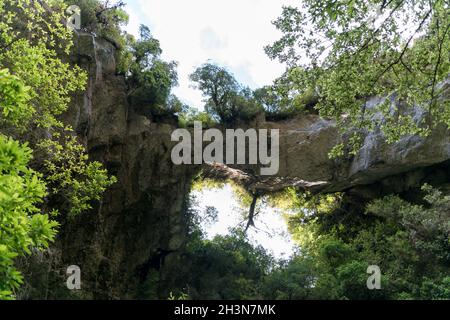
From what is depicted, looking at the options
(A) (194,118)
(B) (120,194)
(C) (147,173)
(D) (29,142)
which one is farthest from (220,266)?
(D) (29,142)

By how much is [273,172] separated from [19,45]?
41.3 ft

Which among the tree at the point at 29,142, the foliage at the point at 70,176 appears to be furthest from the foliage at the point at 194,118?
the foliage at the point at 70,176

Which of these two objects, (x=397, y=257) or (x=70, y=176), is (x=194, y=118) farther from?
(x=397, y=257)

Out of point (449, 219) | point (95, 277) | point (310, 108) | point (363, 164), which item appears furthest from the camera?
point (310, 108)

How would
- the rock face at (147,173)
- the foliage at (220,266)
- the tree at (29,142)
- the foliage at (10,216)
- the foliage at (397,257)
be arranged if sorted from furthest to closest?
the foliage at (220,266) < the rock face at (147,173) < the foliage at (397,257) < the tree at (29,142) < the foliage at (10,216)

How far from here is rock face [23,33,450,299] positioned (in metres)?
15.2

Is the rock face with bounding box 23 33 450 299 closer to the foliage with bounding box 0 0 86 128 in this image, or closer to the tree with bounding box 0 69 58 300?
the foliage with bounding box 0 0 86 128

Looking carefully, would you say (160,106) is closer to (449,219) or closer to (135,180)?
(135,180)

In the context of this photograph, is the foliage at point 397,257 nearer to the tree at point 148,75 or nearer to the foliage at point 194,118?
A: the foliage at point 194,118

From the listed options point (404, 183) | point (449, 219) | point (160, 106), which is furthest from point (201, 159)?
point (449, 219)

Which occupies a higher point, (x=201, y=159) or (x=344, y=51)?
(x=201, y=159)

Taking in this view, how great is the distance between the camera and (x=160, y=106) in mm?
18953

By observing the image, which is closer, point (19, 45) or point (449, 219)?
point (19, 45)

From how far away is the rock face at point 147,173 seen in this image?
1523 centimetres
